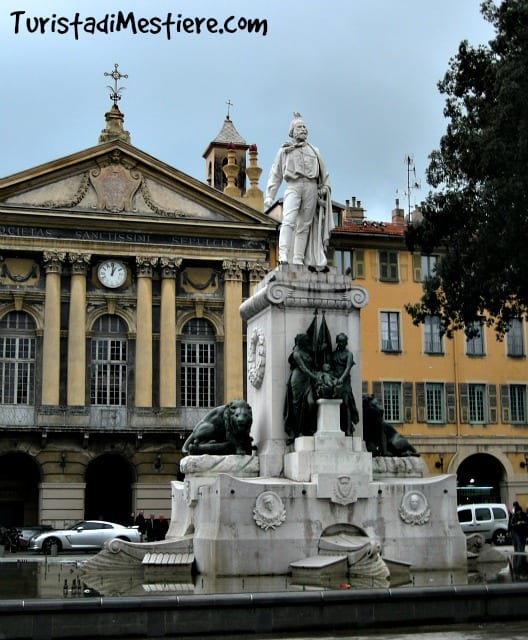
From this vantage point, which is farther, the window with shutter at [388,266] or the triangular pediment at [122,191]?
the window with shutter at [388,266]

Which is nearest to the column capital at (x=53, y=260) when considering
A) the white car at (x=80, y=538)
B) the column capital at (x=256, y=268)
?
the column capital at (x=256, y=268)

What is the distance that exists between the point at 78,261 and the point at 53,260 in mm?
1072

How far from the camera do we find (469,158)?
Result: 28.0m

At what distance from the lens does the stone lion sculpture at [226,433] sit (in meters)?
14.2

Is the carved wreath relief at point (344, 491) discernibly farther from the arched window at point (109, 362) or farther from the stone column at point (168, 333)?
the arched window at point (109, 362)

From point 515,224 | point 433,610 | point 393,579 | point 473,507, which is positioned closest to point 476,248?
Answer: point 515,224

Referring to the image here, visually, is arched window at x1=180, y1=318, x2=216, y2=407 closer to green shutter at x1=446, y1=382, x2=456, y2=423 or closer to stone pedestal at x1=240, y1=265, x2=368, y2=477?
green shutter at x1=446, y1=382, x2=456, y2=423

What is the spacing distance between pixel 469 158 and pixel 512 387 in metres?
26.2

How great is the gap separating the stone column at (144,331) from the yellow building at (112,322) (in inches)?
2.1

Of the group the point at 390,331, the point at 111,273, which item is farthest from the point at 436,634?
the point at 390,331

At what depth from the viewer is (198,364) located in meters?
48.7

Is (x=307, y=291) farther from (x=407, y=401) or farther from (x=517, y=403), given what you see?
(x=517, y=403)

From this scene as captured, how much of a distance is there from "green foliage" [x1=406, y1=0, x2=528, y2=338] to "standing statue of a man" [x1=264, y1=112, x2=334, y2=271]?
10.6 meters

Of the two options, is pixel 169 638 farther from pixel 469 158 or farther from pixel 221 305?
pixel 221 305
